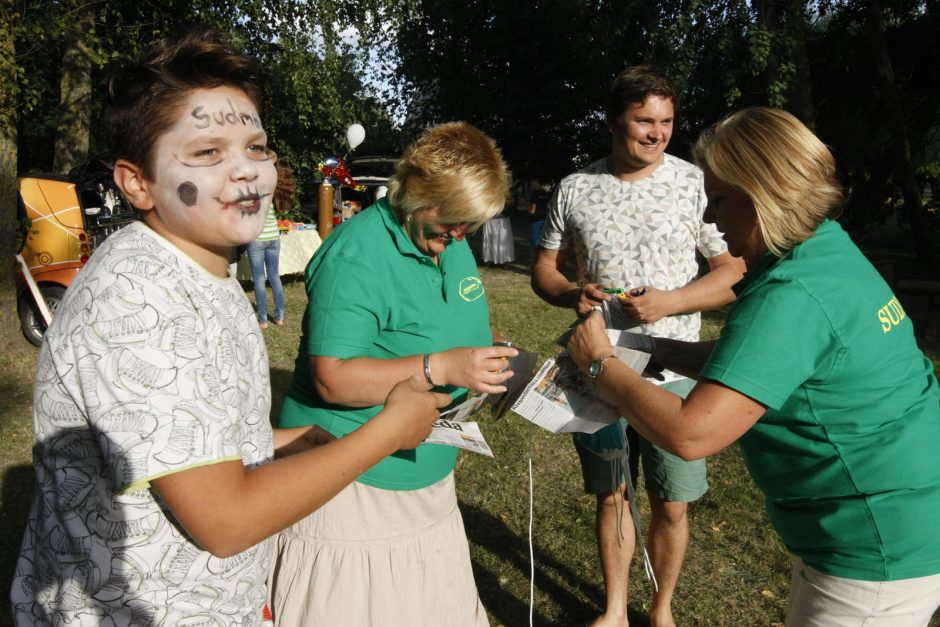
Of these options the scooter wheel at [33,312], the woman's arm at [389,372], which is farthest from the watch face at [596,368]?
the scooter wheel at [33,312]

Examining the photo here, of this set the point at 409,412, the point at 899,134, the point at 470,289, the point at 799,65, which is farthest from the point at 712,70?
the point at 409,412

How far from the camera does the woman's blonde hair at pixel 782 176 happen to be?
1.60m

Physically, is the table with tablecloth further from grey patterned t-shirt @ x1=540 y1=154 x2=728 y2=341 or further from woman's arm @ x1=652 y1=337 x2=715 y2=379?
woman's arm @ x1=652 y1=337 x2=715 y2=379

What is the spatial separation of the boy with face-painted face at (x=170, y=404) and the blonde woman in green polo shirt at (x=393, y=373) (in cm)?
47

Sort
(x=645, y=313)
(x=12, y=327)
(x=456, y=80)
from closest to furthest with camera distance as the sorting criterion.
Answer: (x=645, y=313), (x=12, y=327), (x=456, y=80)

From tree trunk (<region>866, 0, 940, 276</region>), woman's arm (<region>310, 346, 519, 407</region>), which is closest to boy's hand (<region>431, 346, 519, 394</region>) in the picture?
woman's arm (<region>310, 346, 519, 407</region>)

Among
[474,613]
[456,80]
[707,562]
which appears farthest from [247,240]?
[456,80]

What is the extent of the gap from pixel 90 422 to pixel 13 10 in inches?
291

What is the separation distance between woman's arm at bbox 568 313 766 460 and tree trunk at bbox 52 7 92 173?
9182 millimetres

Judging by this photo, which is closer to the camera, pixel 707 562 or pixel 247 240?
pixel 247 240

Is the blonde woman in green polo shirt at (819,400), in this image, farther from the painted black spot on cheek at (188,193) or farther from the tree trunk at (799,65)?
the tree trunk at (799,65)

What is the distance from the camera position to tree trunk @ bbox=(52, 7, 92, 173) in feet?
31.0

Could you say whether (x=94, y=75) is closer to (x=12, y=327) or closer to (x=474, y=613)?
(x=12, y=327)

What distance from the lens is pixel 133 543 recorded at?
1.12 meters
